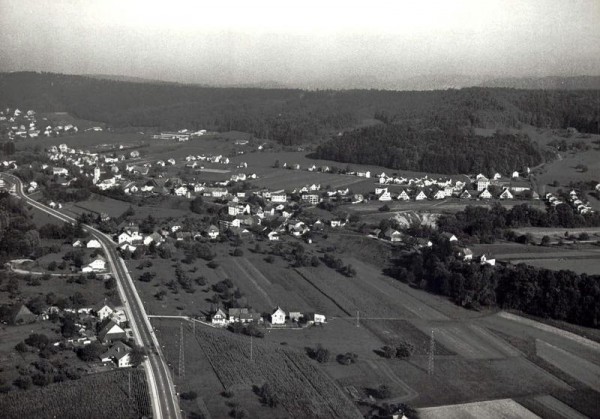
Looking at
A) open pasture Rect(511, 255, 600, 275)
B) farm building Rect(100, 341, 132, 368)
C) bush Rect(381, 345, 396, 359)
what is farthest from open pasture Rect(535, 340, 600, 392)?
farm building Rect(100, 341, 132, 368)

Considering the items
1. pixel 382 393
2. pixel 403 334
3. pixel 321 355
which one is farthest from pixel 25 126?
pixel 382 393

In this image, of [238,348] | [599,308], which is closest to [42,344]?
[238,348]

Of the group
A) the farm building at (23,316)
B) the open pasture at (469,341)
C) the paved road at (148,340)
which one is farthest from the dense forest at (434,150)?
the farm building at (23,316)

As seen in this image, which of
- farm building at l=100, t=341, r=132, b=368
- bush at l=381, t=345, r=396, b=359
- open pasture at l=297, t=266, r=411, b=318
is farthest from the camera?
open pasture at l=297, t=266, r=411, b=318

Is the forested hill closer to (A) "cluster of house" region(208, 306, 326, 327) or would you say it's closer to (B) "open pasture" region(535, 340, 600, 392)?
(A) "cluster of house" region(208, 306, 326, 327)

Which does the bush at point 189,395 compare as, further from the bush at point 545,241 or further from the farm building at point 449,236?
the bush at point 545,241

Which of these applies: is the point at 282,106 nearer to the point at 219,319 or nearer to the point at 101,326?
the point at 219,319
